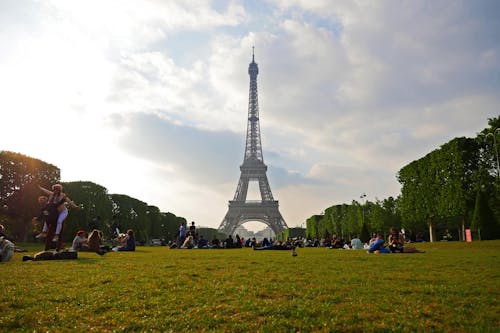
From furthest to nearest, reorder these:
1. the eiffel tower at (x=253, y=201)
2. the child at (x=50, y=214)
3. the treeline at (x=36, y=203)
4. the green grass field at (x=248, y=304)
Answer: the eiffel tower at (x=253, y=201) → the treeline at (x=36, y=203) → the child at (x=50, y=214) → the green grass field at (x=248, y=304)

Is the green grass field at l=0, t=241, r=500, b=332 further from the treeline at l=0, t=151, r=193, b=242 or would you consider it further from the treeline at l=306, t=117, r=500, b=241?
the treeline at l=306, t=117, r=500, b=241

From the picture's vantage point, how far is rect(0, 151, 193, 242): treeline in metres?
44.2

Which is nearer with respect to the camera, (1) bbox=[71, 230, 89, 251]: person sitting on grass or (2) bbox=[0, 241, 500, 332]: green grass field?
(2) bbox=[0, 241, 500, 332]: green grass field

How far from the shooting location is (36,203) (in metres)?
44.6

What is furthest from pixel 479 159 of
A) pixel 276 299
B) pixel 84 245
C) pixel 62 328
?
pixel 62 328

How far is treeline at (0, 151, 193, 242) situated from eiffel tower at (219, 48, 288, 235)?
107ft

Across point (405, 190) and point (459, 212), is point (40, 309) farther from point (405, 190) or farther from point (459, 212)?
point (405, 190)

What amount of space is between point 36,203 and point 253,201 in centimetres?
6539

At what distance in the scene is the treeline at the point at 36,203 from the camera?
1738 inches

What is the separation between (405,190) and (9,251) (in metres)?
49.6

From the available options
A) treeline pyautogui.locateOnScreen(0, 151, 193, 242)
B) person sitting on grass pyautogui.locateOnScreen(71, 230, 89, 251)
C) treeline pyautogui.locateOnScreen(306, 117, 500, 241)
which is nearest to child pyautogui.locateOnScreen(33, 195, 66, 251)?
person sitting on grass pyautogui.locateOnScreen(71, 230, 89, 251)

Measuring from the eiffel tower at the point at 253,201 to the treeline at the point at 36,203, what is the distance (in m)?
32.6

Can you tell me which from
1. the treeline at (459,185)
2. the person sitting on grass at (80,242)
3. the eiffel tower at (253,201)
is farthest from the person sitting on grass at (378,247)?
the eiffel tower at (253,201)

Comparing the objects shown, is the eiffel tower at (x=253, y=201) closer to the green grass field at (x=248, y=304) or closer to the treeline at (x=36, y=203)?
the treeline at (x=36, y=203)
